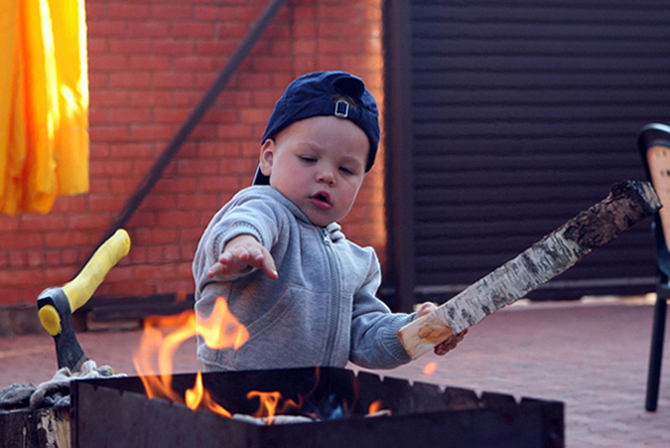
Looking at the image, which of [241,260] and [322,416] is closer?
[241,260]

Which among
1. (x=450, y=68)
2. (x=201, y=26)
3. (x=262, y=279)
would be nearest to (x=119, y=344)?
(x=201, y=26)

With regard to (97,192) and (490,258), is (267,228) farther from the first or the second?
(490,258)

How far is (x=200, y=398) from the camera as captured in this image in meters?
1.51

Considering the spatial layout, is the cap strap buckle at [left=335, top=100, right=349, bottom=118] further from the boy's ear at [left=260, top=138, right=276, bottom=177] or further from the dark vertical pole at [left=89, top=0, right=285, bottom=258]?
the dark vertical pole at [left=89, top=0, right=285, bottom=258]

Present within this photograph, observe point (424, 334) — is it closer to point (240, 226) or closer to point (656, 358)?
point (240, 226)

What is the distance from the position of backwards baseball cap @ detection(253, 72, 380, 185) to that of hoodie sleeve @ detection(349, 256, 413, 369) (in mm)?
371

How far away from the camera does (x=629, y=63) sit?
7.40m

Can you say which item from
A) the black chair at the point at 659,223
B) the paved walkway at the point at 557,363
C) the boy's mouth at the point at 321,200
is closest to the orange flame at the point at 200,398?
the boy's mouth at the point at 321,200

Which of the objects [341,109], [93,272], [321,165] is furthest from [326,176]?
[93,272]

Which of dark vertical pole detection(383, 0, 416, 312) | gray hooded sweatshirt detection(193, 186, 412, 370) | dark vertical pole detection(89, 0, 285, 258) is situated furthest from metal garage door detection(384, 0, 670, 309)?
gray hooded sweatshirt detection(193, 186, 412, 370)

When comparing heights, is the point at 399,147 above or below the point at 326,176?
above

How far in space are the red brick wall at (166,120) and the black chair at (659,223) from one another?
338 centimetres

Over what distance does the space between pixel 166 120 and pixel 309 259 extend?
488cm

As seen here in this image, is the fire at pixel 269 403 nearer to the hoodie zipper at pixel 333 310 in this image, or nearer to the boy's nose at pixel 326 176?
the hoodie zipper at pixel 333 310
